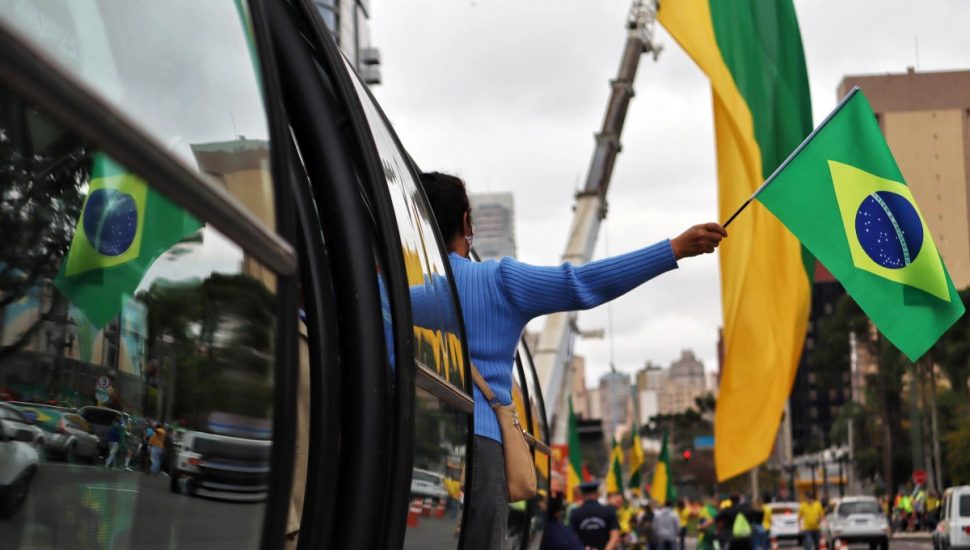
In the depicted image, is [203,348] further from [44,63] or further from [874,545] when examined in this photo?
[874,545]

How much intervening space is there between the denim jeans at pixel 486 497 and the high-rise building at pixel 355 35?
94.3ft

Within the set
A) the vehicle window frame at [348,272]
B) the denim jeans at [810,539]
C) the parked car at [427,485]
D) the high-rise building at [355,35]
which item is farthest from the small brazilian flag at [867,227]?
the denim jeans at [810,539]

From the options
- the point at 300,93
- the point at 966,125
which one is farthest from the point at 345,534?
the point at 966,125

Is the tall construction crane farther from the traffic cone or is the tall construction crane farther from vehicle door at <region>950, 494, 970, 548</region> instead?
the traffic cone

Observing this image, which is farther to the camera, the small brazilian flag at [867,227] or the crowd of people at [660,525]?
the crowd of people at [660,525]

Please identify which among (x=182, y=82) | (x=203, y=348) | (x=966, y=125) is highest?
(x=966, y=125)

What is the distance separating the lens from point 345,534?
301 cm

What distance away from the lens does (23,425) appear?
5.41 feet

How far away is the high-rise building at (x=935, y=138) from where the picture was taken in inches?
5285

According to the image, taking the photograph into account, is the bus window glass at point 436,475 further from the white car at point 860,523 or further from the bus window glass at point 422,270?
the white car at point 860,523

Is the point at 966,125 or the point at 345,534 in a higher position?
the point at 966,125

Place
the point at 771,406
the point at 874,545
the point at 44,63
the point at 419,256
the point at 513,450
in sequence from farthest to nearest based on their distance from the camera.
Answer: the point at 874,545, the point at 771,406, the point at 513,450, the point at 419,256, the point at 44,63

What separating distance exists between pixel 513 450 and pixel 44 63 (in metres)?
2.77

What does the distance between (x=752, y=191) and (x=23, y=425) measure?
11.0 metres
